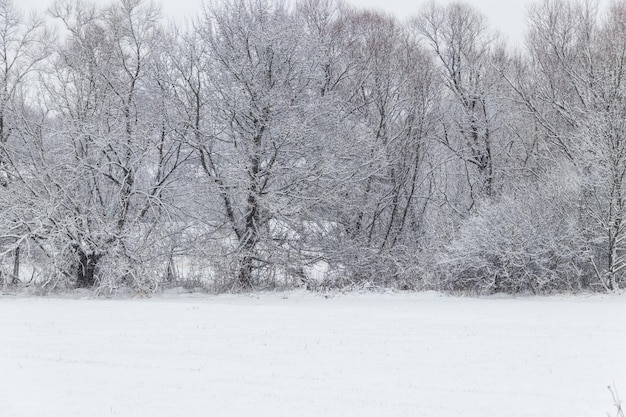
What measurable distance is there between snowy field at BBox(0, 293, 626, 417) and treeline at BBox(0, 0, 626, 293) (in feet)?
12.7

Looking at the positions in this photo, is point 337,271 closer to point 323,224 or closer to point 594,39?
point 323,224

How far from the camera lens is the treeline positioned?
824 inches

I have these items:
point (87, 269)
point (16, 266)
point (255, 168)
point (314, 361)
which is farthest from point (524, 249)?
point (16, 266)

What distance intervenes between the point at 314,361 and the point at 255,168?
13.0 m

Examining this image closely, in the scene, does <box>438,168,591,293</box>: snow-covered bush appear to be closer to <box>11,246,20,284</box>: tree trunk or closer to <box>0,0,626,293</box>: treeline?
<box>0,0,626,293</box>: treeline

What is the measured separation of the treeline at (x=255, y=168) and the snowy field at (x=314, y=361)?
3.88 meters

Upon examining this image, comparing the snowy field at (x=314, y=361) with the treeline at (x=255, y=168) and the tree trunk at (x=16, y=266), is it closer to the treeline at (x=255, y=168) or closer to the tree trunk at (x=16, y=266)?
the treeline at (x=255, y=168)

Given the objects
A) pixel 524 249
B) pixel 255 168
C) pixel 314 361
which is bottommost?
pixel 314 361

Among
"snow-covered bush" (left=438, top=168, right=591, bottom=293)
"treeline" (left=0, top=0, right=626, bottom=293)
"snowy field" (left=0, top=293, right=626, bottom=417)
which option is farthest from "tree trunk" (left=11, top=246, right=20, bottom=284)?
"snow-covered bush" (left=438, top=168, right=591, bottom=293)

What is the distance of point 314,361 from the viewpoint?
1082 centimetres

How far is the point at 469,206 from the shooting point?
28.3 m

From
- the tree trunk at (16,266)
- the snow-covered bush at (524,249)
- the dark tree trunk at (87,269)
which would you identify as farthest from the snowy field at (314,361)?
the tree trunk at (16,266)

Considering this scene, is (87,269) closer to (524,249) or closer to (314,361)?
(524,249)

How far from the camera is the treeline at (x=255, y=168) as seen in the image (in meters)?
20.9
